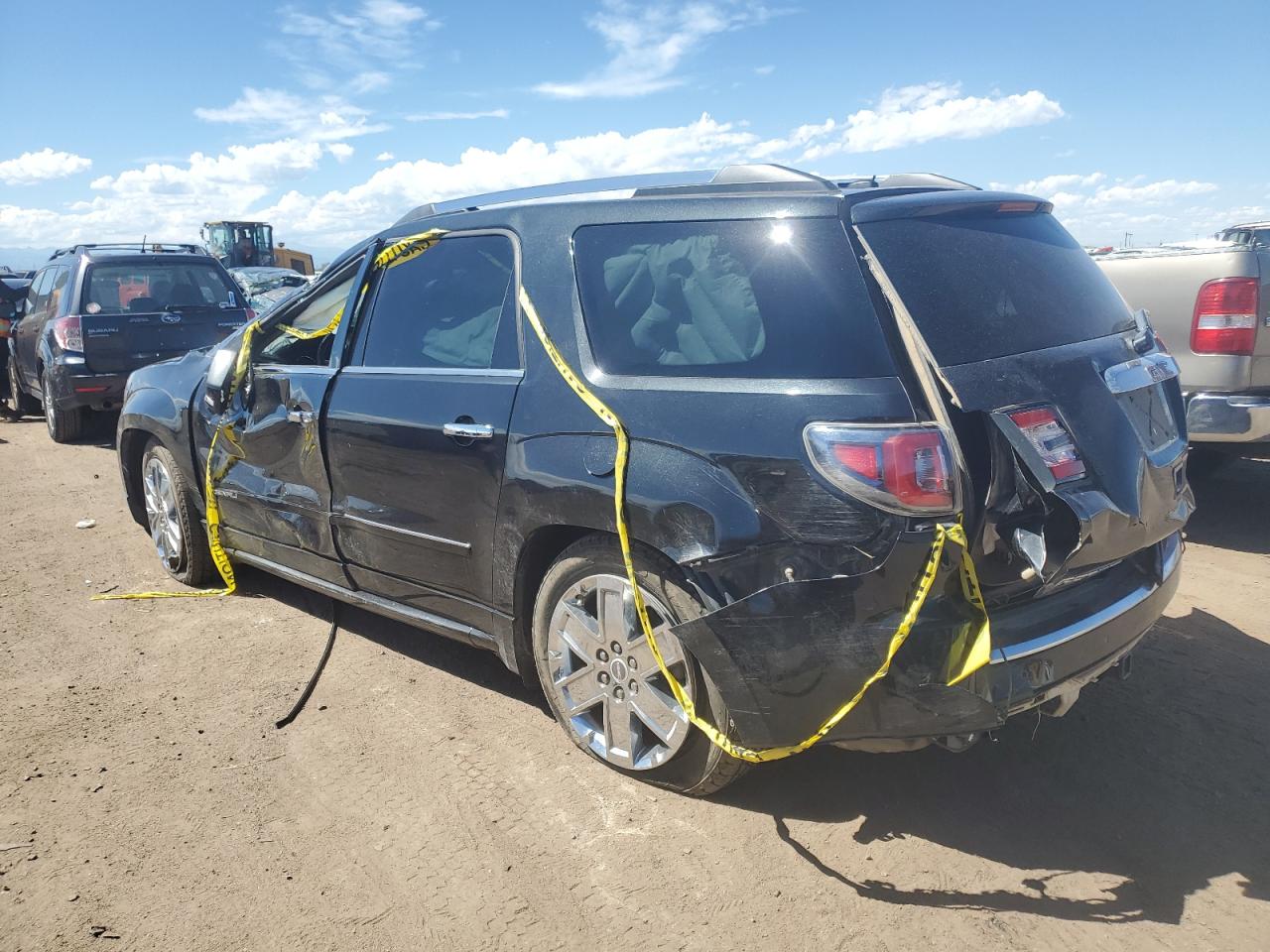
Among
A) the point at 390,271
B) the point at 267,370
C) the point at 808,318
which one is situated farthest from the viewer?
the point at 267,370

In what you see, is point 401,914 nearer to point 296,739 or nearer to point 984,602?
point 296,739

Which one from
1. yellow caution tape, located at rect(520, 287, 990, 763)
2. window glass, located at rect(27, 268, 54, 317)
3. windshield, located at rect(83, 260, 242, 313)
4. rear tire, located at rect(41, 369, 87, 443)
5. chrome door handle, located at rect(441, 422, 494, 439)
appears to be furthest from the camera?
window glass, located at rect(27, 268, 54, 317)

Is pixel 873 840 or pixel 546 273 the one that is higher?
pixel 546 273

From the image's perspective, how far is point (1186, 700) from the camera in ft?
12.2

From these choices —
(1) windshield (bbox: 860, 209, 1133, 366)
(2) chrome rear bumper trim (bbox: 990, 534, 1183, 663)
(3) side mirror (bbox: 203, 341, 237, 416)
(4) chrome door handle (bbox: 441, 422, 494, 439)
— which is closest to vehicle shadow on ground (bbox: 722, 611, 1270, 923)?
(2) chrome rear bumper trim (bbox: 990, 534, 1183, 663)

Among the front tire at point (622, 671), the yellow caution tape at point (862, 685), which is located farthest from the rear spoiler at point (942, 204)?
the front tire at point (622, 671)

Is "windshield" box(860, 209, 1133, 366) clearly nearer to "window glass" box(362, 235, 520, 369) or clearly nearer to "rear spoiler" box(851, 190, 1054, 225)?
"rear spoiler" box(851, 190, 1054, 225)

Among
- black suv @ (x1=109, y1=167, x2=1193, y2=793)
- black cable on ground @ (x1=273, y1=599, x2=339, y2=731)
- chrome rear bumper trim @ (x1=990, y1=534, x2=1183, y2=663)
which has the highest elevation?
black suv @ (x1=109, y1=167, x2=1193, y2=793)

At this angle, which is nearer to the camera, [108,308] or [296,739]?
[296,739]

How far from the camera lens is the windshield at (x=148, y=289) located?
995cm

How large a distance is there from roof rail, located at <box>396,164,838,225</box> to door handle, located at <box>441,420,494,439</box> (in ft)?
2.75

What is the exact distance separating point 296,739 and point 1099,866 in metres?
2.66

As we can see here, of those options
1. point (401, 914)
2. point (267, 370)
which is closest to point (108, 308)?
point (267, 370)

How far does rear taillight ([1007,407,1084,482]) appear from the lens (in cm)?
270
